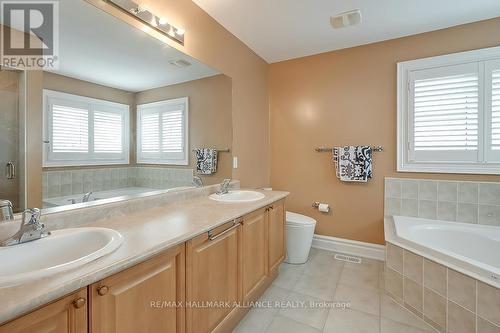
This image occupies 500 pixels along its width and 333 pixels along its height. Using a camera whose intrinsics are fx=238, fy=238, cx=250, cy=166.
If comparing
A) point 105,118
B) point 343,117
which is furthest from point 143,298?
point 343,117

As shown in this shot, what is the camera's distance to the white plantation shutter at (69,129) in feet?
3.89

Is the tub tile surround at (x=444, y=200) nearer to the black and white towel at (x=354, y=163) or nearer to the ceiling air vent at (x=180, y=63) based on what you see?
the black and white towel at (x=354, y=163)

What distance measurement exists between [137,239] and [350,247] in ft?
8.40

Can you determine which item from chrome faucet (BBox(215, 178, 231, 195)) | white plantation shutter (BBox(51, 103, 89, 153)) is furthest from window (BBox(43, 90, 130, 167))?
chrome faucet (BBox(215, 178, 231, 195))

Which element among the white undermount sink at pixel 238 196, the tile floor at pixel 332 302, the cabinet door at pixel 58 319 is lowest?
the tile floor at pixel 332 302

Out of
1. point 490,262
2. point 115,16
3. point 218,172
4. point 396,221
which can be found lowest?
point 490,262

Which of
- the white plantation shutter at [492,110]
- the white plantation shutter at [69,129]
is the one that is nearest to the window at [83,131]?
the white plantation shutter at [69,129]

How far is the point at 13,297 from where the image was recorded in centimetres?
62

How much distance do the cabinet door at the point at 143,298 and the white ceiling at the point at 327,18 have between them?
79.8 inches

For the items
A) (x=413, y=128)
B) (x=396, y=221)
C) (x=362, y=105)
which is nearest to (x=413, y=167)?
(x=413, y=128)

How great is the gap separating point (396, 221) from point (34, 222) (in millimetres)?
2774

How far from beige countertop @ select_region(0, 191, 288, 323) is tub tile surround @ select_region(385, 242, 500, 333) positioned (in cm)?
117

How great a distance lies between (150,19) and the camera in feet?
5.15

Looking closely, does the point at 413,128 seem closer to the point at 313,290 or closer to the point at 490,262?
the point at 490,262
